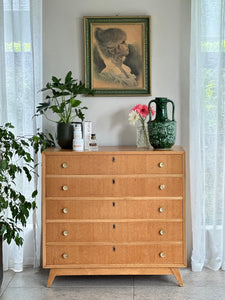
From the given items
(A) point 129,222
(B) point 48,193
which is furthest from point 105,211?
(B) point 48,193

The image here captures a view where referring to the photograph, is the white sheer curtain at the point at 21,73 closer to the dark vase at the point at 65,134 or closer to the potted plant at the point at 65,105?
the potted plant at the point at 65,105

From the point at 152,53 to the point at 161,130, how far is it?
28.1 inches

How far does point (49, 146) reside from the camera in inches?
135

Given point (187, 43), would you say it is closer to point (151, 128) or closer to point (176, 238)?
point (151, 128)

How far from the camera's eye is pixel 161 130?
3.15 m

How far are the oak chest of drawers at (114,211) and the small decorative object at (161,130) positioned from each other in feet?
0.32

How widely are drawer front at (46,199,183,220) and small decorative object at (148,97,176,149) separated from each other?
403 mm

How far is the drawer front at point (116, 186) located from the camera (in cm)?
312

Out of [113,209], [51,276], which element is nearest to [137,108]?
[113,209]

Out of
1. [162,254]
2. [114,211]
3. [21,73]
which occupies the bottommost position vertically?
[162,254]

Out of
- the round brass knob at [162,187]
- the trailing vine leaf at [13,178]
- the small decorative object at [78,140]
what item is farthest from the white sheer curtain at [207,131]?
the trailing vine leaf at [13,178]

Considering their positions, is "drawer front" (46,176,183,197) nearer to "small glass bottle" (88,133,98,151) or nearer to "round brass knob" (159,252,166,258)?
"small glass bottle" (88,133,98,151)

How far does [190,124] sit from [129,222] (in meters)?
0.89

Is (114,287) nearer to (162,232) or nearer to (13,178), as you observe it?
(162,232)
